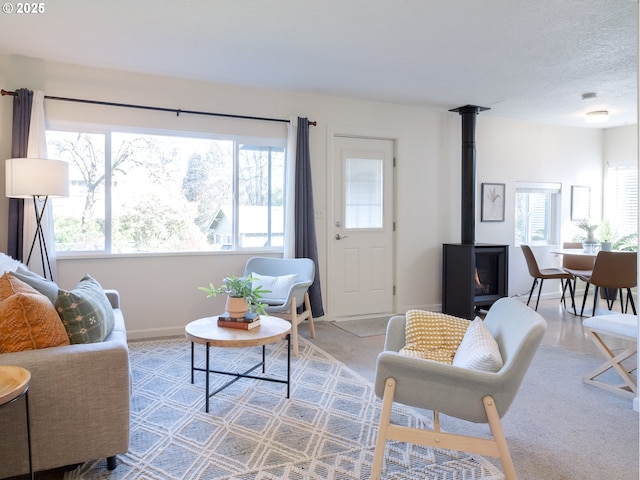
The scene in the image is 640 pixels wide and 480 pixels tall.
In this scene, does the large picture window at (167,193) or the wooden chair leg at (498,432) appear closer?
the wooden chair leg at (498,432)

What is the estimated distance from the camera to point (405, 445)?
7.20ft

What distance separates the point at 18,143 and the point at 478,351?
3797 millimetres

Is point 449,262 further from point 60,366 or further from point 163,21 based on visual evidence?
point 60,366

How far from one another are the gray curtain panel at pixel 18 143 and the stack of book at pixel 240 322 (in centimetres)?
205

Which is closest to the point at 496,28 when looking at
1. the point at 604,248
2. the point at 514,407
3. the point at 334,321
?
the point at 514,407

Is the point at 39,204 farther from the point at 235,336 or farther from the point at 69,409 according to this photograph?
the point at 69,409

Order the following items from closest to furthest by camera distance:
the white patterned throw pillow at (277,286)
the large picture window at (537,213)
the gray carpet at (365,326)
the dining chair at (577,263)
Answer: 1. the white patterned throw pillow at (277,286)
2. the gray carpet at (365,326)
3. the dining chair at (577,263)
4. the large picture window at (537,213)

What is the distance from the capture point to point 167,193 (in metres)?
4.30

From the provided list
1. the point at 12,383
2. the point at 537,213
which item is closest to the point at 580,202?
the point at 537,213

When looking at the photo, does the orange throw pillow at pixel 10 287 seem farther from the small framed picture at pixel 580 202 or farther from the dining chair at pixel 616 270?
the small framed picture at pixel 580 202

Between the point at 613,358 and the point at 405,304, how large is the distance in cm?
258

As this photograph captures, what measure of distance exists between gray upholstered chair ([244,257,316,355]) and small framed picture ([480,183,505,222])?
9.57ft

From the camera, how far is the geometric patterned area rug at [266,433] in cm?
196

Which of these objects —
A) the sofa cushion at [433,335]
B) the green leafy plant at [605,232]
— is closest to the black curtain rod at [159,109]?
the sofa cushion at [433,335]
